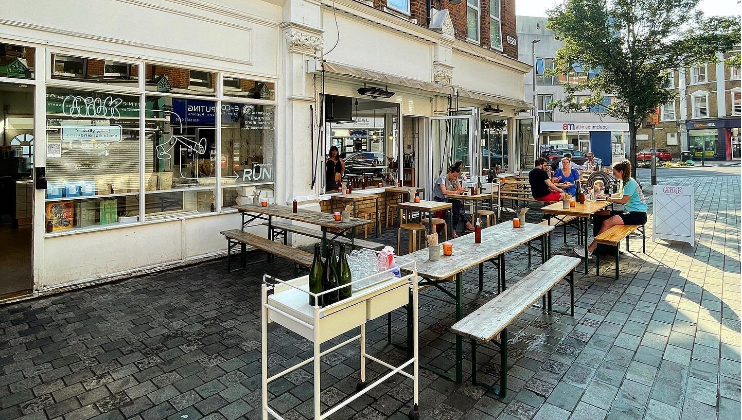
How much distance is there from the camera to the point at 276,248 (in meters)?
6.18

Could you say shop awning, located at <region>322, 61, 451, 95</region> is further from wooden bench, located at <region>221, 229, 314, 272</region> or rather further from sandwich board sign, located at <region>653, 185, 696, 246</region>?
sandwich board sign, located at <region>653, 185, 696, 246</region>

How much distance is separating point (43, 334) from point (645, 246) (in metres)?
9.22

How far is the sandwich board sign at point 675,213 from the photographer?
7.95 meters

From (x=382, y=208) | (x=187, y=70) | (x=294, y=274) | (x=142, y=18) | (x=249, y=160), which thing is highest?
(x=142, y=18)

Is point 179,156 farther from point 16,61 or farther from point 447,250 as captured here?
point 447,250

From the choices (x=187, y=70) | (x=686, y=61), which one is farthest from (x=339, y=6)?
(x=686, y=61)

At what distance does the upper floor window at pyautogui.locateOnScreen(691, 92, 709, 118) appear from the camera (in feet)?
121

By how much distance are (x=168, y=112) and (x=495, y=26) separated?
12301 millimetres

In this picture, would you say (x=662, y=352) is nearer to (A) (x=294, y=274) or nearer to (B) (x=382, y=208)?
(A) (x=294, y=274)

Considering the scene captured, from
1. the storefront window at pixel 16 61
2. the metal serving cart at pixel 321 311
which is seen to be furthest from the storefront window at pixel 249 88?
the metal serving cart at pixel 321 311

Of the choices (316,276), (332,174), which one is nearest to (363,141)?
(332,174)

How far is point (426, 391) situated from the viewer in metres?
3.44

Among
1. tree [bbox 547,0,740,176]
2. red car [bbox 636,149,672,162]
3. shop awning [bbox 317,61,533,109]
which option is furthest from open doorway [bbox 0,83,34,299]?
red car [bbox 636,149,672,162]

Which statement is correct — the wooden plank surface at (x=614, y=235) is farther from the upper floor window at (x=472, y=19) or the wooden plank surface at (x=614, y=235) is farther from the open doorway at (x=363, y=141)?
the upper floor window at (x=472, y=19)
